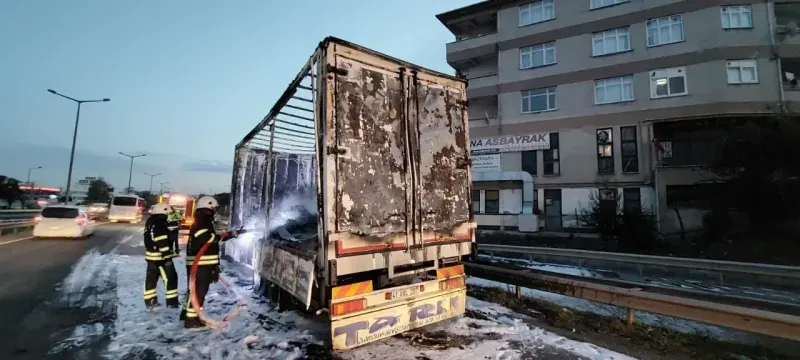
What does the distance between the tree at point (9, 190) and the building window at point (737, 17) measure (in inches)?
2332

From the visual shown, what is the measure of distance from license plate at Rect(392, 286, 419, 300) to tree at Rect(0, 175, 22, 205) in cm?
5086

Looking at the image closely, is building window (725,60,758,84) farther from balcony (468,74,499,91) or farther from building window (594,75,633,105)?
balcony (468,74,499,91)

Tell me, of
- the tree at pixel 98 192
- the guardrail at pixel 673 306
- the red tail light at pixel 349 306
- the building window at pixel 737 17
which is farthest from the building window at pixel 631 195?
the tree at pixel 98 192

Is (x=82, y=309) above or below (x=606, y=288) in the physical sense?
below

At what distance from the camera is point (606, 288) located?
5.20m

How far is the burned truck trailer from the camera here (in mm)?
4059

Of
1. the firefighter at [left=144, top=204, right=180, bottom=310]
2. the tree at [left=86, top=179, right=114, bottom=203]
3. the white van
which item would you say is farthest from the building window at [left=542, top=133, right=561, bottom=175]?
the tree at [left=86, top=179, right=114, bottom=203]

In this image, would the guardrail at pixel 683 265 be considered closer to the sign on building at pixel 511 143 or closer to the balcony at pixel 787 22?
the sign on building at pixel 511 143

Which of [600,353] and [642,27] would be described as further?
[642,27]

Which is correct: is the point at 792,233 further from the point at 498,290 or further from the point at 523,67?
the point at 523,67

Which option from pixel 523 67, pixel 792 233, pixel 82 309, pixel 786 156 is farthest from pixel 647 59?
pixel 82 309

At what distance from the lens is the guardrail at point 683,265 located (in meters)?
8.88

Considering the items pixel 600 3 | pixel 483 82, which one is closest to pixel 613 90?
pixel 600 3

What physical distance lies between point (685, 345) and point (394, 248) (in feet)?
12.3
